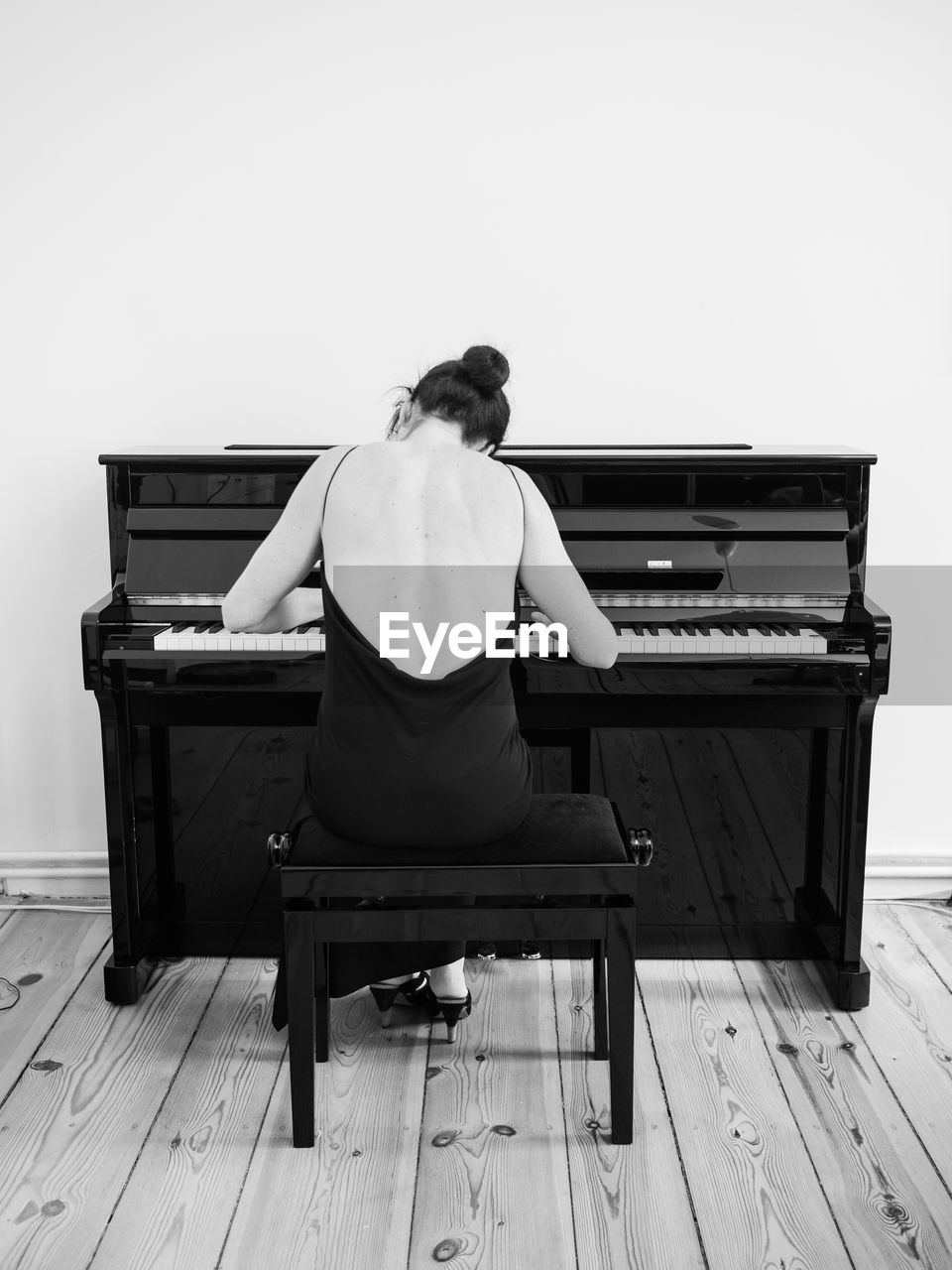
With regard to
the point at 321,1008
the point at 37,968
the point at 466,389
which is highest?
the point at 466,389

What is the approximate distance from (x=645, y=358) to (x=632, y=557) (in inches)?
25.1

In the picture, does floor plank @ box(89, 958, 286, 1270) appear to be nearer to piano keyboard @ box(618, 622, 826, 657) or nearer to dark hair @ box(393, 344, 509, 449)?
piano keyboard @ box(618, 622, 826, 657)

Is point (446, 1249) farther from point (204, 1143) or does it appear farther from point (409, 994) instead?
point (409, 994)

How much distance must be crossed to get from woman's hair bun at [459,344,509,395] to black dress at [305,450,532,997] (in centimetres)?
43

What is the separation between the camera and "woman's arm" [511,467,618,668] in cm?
203

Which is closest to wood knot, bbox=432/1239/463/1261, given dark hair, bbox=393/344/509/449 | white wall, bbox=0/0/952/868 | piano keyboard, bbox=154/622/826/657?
piano keyboard, bbox=154/622/826/657

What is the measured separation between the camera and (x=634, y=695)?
2568mm

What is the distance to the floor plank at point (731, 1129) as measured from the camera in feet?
6.25

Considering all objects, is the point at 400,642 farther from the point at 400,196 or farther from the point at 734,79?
the point at 734,79

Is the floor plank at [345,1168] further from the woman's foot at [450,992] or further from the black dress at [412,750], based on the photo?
the black dress at [412,750]

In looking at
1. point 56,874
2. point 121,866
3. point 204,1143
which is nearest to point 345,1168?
point 204,1143

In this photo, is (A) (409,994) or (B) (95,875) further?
(B) (95,875)

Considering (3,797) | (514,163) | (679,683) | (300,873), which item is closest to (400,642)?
(300,873)

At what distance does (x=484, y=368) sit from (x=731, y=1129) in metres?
1.40
